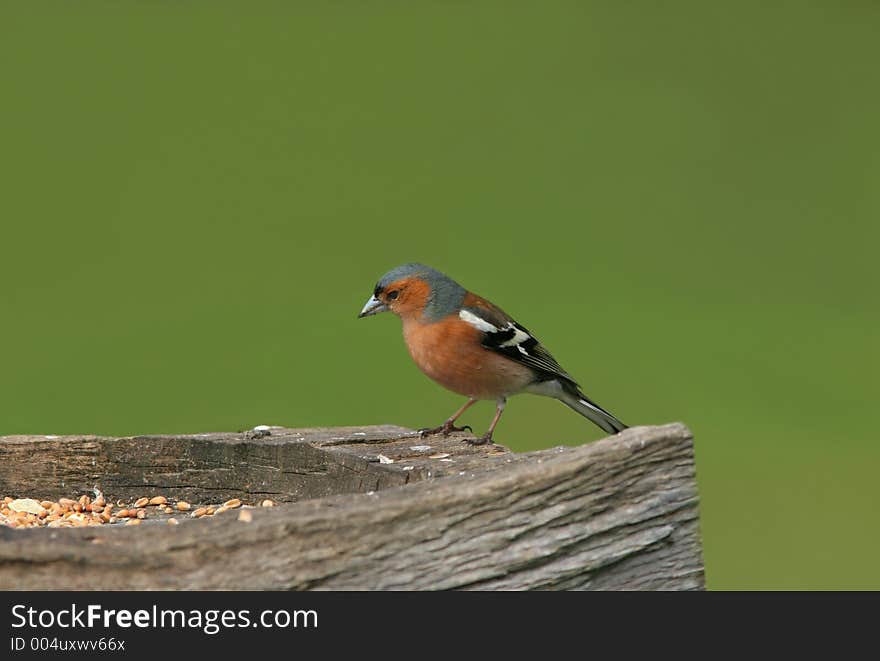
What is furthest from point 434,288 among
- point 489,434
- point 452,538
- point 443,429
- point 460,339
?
point 452,538

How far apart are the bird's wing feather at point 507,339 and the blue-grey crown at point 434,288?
56mm

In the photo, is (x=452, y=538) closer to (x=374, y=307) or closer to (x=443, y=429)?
(x=443, y=429)

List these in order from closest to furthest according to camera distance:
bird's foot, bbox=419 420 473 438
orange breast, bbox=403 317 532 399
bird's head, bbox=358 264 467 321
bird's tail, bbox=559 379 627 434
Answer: bird's foot, bbox=419 420 473 438, orange breast, bbox=403 317 532 399, bird's head, bbox=358 264 467 321, bird's tail, bbox=559 379 627 434

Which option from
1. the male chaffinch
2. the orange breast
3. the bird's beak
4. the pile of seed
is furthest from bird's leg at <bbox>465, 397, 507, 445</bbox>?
the pile of seed

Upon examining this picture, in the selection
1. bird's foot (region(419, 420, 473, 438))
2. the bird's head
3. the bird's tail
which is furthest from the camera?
the bird's tail

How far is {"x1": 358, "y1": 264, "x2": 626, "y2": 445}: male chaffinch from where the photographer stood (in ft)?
17.2

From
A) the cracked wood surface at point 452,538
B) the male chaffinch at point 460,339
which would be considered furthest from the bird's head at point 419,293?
the cracked wood surface at point 452,538

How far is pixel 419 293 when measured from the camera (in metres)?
5.36

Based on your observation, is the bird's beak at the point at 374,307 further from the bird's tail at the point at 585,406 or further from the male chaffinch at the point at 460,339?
the bird's tail at the point at 585,406

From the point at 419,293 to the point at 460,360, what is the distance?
0.33 meters

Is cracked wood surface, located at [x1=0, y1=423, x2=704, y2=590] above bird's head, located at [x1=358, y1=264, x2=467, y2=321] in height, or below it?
below

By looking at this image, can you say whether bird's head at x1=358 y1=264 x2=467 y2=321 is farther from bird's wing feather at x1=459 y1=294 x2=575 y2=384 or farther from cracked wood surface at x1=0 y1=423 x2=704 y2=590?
cracked wood surface at x1=0 y1=423 x2=704 y2=590
